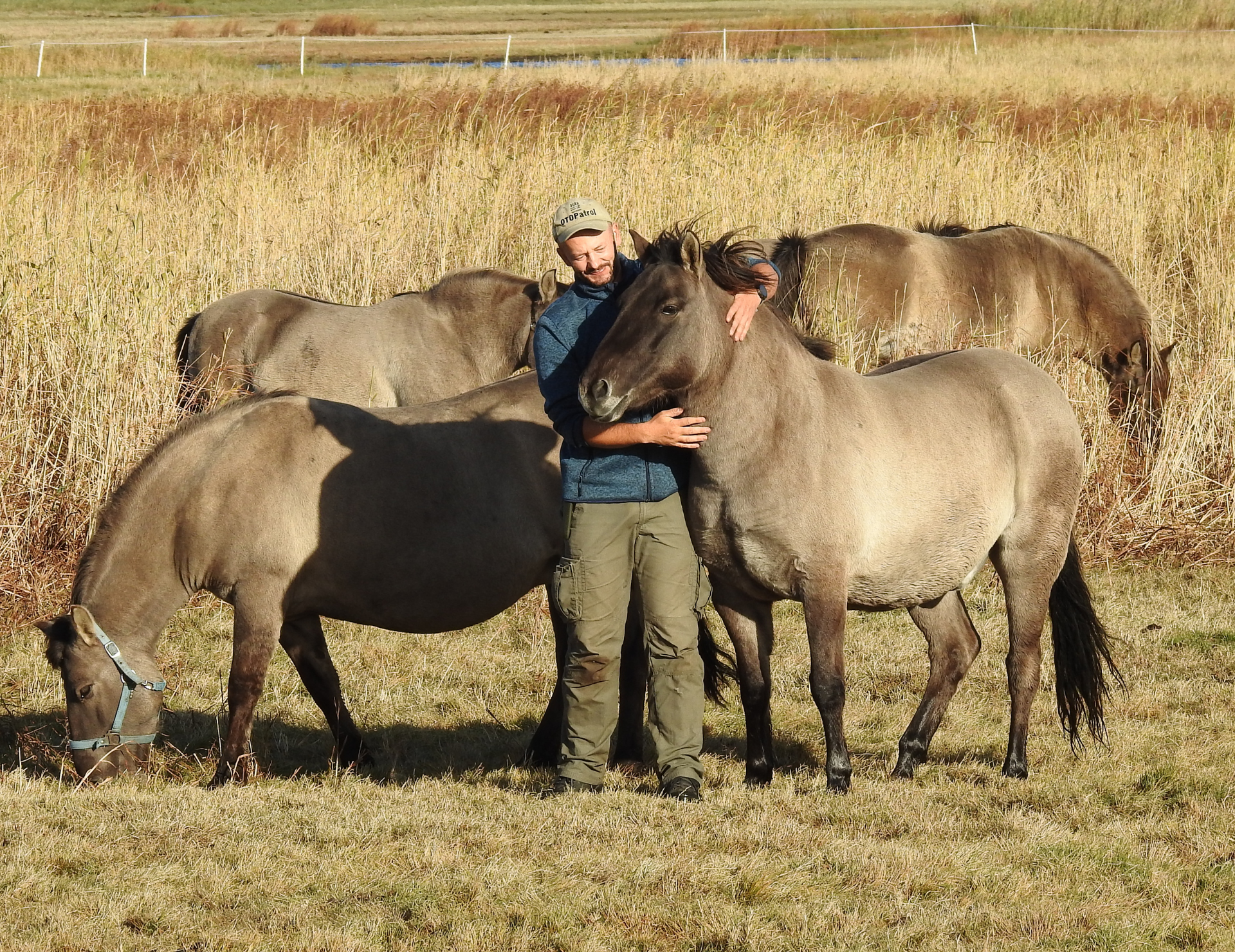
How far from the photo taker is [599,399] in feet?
14.1

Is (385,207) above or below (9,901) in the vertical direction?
above

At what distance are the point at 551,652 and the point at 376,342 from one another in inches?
106

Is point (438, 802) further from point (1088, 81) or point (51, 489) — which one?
point (1088, 81)

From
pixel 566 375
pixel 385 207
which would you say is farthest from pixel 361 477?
pixel 385 207

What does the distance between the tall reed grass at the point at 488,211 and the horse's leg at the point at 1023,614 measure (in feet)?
12.3

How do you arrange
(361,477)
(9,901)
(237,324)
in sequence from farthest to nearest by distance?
(237,324) → (361,477) → (9,901)

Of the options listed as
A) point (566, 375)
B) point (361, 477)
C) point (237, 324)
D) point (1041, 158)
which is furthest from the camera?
point (1041, 158)

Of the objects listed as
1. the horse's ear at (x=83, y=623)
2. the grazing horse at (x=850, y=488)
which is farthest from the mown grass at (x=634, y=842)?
the horse's ear at (x=83, y=623)

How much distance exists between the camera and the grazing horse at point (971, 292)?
1026 cm

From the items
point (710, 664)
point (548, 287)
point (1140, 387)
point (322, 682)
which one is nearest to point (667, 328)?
point (710, 664)

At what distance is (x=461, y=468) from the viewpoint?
589 cm

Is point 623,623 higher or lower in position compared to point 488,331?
lower

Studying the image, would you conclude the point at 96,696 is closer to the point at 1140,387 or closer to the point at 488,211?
the point at 488,211

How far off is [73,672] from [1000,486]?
3941 mm
